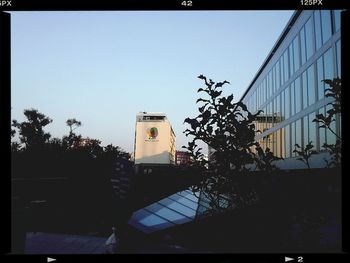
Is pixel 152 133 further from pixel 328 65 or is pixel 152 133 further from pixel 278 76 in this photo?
pixel 328 65

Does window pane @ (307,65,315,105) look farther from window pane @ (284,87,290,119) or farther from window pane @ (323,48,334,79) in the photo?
window pane @ (284,87,290,119)

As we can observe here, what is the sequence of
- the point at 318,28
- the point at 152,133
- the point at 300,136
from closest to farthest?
1. the point at 318,28
2. the point at 300,136
3. the point at 152,133

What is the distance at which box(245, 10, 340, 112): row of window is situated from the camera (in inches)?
727

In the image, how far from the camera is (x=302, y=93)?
24234 millimetres

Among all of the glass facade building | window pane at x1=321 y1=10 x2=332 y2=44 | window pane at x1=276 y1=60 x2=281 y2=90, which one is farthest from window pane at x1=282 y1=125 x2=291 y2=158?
window pane at x1=321 y1=10 x2=332 y2=44

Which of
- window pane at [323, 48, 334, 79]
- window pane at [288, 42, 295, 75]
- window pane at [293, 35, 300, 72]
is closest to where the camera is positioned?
window pane at [323, 48, 334, 79]

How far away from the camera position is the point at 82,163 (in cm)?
2767

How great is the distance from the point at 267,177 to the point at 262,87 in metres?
34.3

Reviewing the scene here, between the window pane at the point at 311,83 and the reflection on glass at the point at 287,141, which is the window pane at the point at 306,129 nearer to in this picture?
the window pane at the point at 311,83

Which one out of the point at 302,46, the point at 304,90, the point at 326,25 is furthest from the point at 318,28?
the point at 304,90

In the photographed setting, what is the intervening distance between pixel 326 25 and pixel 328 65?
2.39 m
